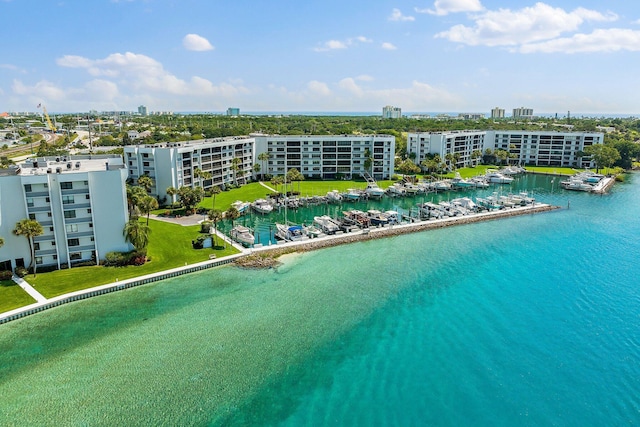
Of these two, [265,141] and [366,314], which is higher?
[265,141]

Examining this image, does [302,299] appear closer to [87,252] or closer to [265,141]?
[87,252]

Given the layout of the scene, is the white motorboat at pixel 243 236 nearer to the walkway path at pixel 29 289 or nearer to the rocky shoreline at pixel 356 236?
A: the rocky shoreline at pixel 356 236

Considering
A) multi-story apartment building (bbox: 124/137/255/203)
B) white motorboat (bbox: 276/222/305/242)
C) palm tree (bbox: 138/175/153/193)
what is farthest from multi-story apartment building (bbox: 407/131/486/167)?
palm tree (bbox: 138/175/153/193)

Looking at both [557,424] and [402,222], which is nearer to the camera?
[557,424]

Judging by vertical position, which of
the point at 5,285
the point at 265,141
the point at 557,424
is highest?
the point at 265,141

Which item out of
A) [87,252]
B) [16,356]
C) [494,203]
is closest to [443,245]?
[494,203]
